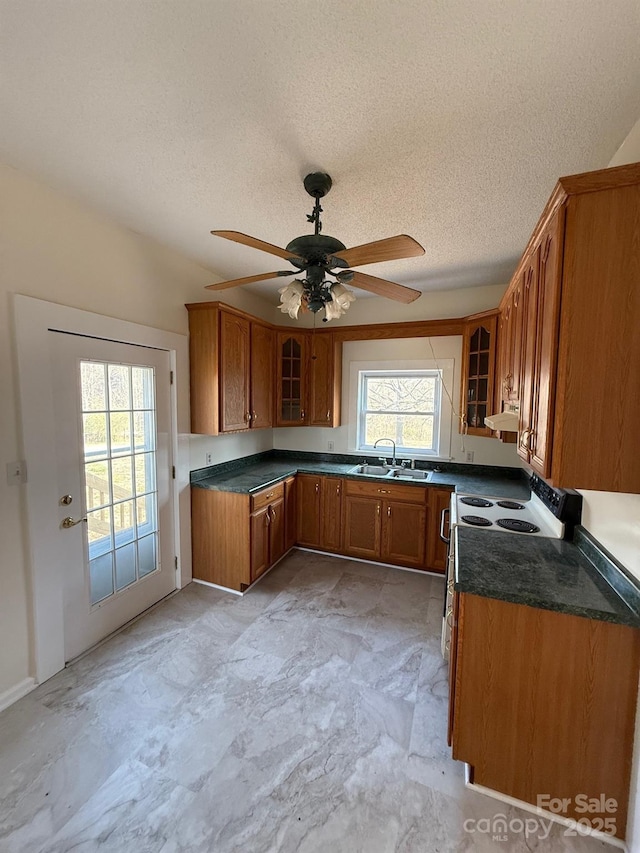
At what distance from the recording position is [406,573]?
3.24 meters

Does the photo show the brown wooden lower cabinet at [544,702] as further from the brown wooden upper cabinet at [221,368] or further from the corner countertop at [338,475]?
the brown wooden upper cabinet at [221,368]

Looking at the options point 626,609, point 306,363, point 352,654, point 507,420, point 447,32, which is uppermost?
point 447,32

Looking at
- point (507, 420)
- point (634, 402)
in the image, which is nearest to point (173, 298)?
point (507, 420)

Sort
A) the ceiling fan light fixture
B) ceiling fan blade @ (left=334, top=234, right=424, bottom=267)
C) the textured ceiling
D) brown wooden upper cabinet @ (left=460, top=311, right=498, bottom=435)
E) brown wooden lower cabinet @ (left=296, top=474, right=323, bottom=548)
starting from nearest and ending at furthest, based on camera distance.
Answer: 1. the textured ceiling
2. ceiling fan blade @ (left=334, top=234, right=424, bottom=267)
3. the ceiling fan light fixture
4. brown wooden upper cabinet @ (left=460, top=311, right=498, bottom=435)
5. brown wooden lower cabinet @ (left=296, top=474, right=323, bottom=548)

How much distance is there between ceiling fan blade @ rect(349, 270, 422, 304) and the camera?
175cm

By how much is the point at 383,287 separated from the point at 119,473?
209cm

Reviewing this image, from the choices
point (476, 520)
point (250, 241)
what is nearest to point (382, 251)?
point (250, 241)

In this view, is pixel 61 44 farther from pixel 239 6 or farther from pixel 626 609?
pixel 626 609

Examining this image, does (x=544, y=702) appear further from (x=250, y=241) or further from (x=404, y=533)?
(x=250, y=241)

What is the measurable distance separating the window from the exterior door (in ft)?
6.88

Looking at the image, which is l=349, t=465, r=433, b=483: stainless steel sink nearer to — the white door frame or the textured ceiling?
the textured ceiling

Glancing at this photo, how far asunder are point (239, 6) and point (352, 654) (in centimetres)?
A: 294

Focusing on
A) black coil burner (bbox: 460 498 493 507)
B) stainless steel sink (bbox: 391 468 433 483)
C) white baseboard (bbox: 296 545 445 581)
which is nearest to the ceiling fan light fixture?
black coil burner (bbox: 460 498 493 507)

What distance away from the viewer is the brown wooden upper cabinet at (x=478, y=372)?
2934 millimetres
